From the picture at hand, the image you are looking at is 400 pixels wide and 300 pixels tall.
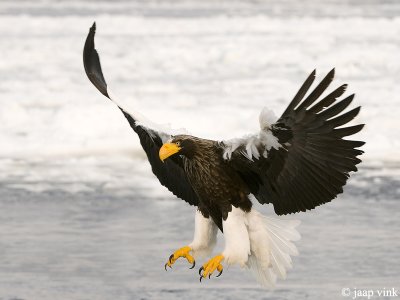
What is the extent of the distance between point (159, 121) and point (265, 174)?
166 inches

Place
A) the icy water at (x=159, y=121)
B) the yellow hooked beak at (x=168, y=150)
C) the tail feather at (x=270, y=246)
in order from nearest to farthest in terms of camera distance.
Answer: the yellow hooked beak at (x=168, y=150), the tail feather at (x=270, y=246), the icy water at (x=159, y=121)

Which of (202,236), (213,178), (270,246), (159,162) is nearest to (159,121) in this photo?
(159,162)

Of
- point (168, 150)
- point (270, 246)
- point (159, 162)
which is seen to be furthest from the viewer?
point (159, 162)

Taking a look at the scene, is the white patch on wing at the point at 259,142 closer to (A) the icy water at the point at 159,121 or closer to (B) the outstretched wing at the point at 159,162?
(B) the outstretched wing at the point at 159,162

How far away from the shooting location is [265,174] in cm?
489

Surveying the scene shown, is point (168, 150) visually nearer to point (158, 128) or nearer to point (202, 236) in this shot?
point (158, 128)

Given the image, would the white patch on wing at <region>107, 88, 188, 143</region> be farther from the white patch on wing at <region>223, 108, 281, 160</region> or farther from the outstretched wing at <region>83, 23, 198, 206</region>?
the white patch on wing at <region>223, 108, 281, 160</region>

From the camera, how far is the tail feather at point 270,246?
199 inches

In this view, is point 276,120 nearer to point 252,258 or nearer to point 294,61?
point 252,258

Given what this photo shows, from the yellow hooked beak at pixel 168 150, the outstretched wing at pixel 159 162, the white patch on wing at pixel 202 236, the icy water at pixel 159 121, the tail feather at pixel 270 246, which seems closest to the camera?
the yellow hooked beak at pixel 168 150

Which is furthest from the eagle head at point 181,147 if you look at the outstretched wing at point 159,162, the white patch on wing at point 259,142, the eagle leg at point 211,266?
the eagle leg at point 211,266

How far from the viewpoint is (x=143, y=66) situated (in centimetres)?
1209

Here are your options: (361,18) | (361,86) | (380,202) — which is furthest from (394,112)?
(361,18)

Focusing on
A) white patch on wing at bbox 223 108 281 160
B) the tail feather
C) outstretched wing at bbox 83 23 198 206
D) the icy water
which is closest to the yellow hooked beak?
white patch on wing at bbox 223 108 281 160
